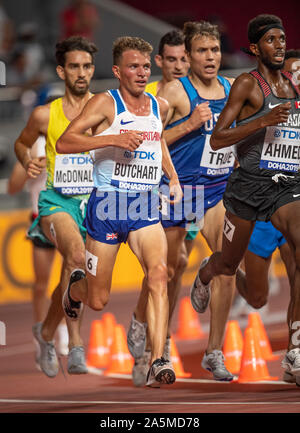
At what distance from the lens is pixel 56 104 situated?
1044 centimetres

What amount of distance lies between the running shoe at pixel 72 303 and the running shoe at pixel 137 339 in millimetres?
517

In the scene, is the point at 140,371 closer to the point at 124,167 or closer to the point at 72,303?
the point at 72,303

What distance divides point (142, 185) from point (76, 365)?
6.76 ft

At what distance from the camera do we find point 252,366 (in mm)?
9586

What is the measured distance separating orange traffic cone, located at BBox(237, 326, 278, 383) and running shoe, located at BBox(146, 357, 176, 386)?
1.54 m

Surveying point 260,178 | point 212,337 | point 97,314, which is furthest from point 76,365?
point 97,314

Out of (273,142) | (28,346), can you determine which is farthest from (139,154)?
(28,346)

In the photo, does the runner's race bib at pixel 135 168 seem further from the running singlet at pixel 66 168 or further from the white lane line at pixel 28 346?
the white lane line at pixel 28 346

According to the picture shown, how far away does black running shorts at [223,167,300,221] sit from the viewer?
8.41 meters

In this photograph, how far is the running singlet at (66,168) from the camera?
1023 cm

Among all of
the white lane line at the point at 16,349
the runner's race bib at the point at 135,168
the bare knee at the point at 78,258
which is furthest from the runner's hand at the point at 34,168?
the white lane line at the point at 16,349

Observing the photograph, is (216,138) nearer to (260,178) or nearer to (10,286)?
(260,178)

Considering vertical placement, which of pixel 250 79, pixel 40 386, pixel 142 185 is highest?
pixel 250 79
